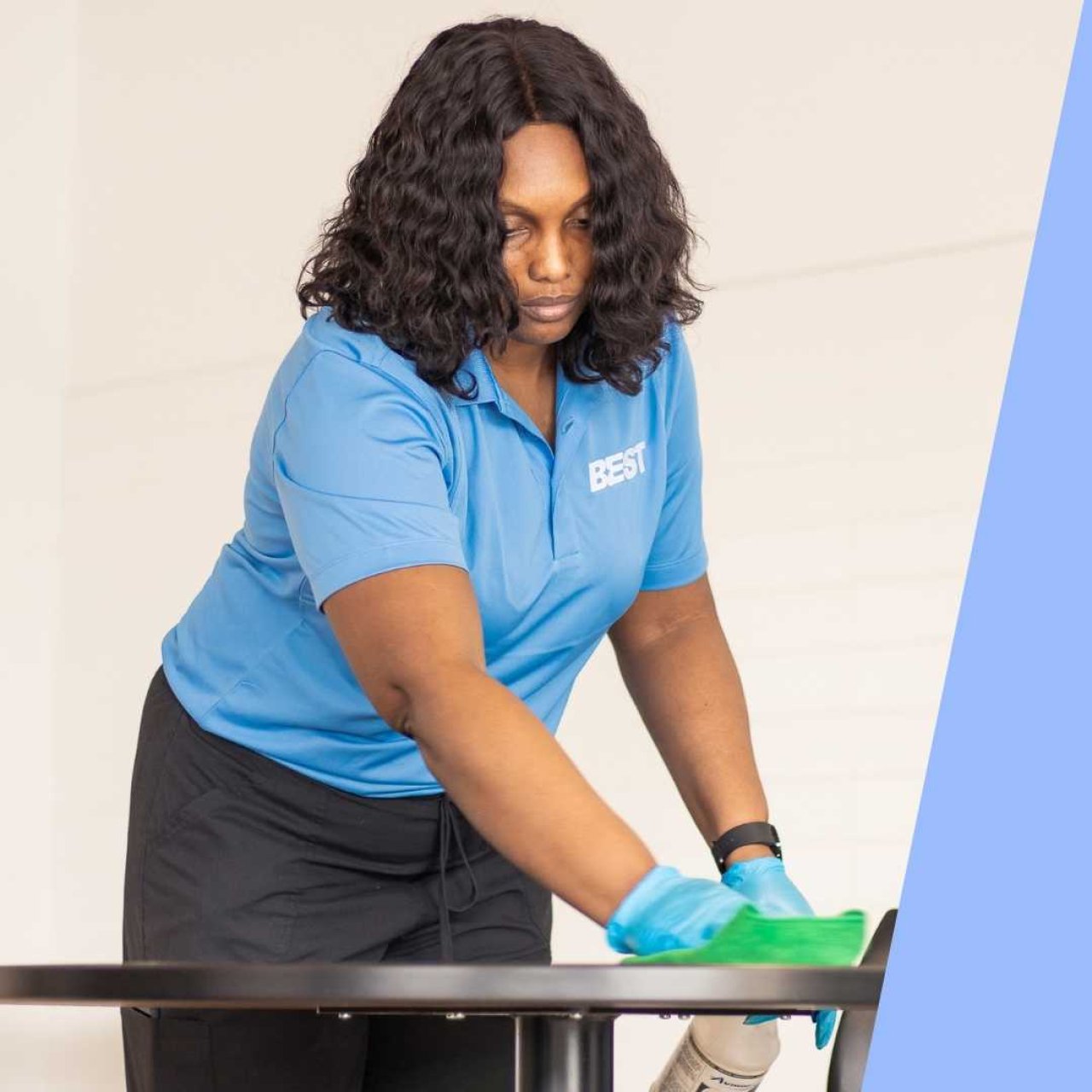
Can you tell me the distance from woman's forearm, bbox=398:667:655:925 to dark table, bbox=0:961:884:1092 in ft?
0.48

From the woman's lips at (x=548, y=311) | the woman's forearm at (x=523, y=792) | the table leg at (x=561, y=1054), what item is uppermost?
the woman's lips at (x=548, y=311)

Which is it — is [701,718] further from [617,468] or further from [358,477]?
[358,477]

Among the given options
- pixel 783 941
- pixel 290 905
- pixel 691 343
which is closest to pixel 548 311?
pixel 290 905

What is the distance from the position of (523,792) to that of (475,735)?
0.21 ft

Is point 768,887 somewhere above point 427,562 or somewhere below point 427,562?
below

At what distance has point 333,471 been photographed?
4.50 feet

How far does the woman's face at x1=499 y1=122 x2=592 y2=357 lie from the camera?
1473 mm

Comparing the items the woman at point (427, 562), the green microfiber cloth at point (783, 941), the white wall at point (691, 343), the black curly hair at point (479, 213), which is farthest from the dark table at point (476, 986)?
the white wall at point (691, 343)

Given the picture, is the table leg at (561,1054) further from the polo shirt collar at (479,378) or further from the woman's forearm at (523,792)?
the polo shirt collar at (479,378)

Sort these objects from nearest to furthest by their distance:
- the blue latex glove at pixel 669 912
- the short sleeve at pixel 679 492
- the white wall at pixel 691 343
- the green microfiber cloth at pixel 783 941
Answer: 1. the green microfiber cloth at pixel 783 941
2. the blue latex glove at pixel 669 912
3. the short sleeve at pixel 679 492
4. the white wall at pixel 691 343

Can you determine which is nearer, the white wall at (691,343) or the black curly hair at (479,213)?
the black curly hair at (479,213)

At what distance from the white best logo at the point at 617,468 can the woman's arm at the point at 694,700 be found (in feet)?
0.60

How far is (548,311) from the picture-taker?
1.51 metres

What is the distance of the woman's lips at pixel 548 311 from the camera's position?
4.96 feet
